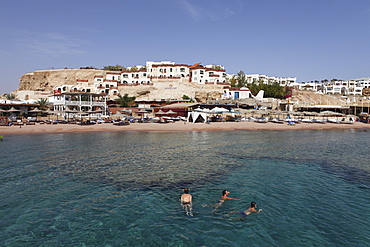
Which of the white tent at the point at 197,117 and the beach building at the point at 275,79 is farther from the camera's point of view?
the beach building at the point at 275,79

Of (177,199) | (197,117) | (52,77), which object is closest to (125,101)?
(197,117)

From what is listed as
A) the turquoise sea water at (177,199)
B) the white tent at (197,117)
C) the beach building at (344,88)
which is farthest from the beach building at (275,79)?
the turquoise sea water at (177,199)

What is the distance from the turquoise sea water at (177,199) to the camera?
826cm

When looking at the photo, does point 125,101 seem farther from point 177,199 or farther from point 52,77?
point 177,199

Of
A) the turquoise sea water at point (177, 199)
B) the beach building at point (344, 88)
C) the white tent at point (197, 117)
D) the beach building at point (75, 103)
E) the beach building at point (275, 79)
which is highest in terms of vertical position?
the beach building at point (275, 79)

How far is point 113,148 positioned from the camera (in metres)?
23.8

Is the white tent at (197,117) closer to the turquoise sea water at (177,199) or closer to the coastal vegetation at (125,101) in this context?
the coastal vegetation at (125,101)

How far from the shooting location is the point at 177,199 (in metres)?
11.3

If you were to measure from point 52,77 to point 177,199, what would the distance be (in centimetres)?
10566

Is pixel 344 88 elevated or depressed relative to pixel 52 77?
depressed

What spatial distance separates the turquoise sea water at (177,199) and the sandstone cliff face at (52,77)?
8516 centimetres

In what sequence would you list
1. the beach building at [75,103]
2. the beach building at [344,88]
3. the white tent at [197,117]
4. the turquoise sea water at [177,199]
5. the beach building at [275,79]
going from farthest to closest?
the beach building at [344,88] < the beach building at [275,79] < the beach building at [75,103] < the white tent at [197,117] < the turquoise sea water at [177,199]

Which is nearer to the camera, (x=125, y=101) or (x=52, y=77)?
(x=125, y=101)

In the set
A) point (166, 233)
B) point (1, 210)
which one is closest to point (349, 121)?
point (166, 233)
